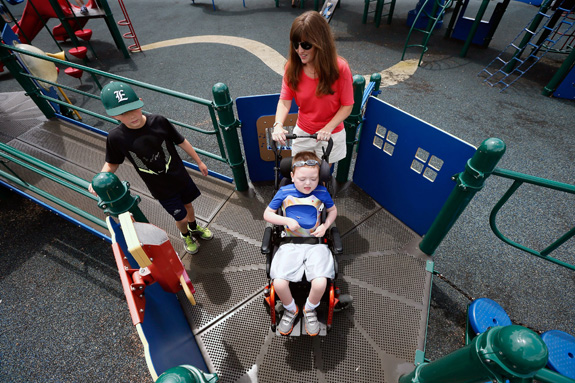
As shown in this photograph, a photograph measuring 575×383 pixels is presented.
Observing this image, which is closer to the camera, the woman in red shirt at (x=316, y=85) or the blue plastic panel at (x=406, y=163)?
the woman in red shirt at (x=316, y=85)

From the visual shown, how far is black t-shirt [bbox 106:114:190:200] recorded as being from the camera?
204cm

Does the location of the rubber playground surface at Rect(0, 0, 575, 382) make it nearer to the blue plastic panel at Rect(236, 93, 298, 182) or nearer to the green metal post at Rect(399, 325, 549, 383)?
the green metal post at Rect(399, 325, 549, 383)

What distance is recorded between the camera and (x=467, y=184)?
2.12 meters

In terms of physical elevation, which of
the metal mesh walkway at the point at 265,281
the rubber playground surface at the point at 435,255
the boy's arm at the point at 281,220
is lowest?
the rubber playground surface at the point at 435,255

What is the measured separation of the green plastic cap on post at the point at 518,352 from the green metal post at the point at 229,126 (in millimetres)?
2475

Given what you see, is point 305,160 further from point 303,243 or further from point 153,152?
point 153,152

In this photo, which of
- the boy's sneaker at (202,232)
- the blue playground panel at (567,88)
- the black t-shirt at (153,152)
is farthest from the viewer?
the blue playground panel at (567,88)

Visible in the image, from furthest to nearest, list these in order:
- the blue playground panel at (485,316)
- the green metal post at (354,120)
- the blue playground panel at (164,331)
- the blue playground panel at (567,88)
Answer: the blue playground panel at (567,88)
the green metal post at (354,120)
the blue playground panel at (485,316)
the blue playground panel at (164,331)

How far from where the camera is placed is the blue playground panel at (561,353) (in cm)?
210

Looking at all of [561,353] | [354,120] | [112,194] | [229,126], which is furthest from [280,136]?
[561,353]

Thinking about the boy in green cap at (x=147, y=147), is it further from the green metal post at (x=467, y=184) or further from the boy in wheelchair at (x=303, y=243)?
the green metal post at (x=467, y=184)

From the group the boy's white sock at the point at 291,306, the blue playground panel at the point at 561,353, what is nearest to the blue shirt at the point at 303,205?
the boy's white sock at the point at 291,306

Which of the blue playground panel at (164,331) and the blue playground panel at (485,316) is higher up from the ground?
the blue playground panel at (164,331)

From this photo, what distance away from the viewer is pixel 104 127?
5121 mm
